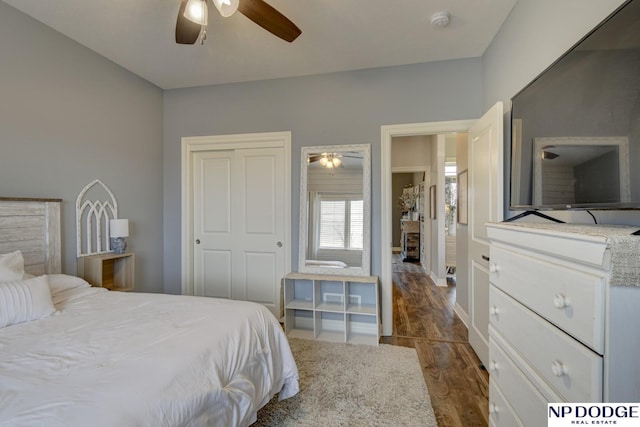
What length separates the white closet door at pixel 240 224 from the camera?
3.33 meters

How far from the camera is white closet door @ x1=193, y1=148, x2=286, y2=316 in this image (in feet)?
10.9

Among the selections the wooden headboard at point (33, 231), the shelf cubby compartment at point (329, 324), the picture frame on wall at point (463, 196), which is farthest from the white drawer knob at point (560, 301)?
the wooden headboard at point (33, 231)

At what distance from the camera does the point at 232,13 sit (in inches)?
61.7

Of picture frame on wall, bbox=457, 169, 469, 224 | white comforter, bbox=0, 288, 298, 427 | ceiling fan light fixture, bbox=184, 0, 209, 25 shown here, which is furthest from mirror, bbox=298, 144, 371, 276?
ceiling fan light fixture, bbox=184, 0, 209, 25

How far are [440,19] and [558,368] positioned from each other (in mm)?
2367

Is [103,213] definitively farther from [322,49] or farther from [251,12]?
[322,49]

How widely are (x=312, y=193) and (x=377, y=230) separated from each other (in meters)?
0.81

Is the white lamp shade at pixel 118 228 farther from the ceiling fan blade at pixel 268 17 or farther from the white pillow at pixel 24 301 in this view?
the ceiling fan blade at pixel 268 17

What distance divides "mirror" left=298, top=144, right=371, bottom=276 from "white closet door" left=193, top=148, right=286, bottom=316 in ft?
1.01

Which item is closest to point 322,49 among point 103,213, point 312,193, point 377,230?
point 312,193

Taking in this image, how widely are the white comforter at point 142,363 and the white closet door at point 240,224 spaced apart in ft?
4.87

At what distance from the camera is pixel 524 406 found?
42.1 inches

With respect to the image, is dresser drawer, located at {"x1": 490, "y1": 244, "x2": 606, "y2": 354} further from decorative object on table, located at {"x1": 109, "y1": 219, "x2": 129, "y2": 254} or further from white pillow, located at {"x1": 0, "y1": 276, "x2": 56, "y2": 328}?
decorative object on table, located at {"x1": 109, "y1": 219, "x2": 129, "y2": 254}

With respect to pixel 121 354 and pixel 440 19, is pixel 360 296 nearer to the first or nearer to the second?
pixel 121 354
